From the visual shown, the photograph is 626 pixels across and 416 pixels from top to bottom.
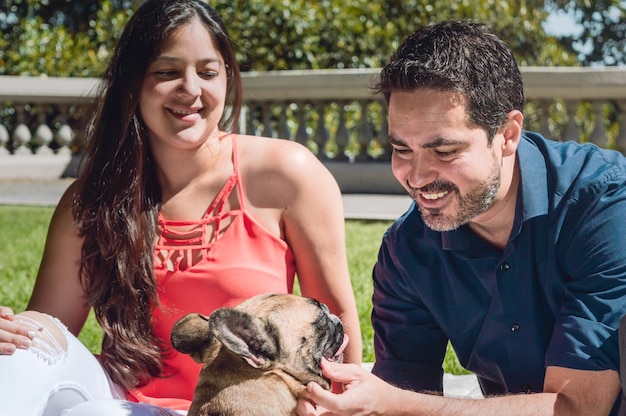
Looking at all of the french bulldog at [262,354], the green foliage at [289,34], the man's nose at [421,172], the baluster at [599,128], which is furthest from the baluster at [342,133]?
the man's nose at [421,172]

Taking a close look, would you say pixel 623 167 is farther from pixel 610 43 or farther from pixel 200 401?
pixel 610 43

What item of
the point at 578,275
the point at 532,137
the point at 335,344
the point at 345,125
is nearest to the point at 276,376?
the point at 335,344

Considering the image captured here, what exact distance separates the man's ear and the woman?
3.31ft

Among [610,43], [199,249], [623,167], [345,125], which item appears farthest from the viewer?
[610,43]

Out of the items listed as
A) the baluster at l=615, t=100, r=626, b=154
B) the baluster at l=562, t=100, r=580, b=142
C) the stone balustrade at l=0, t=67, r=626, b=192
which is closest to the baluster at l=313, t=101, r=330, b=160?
the stone balustrade at l=0, t=67, r=626, b=192

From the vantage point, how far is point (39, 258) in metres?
7.93

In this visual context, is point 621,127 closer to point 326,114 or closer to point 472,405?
point 326,114

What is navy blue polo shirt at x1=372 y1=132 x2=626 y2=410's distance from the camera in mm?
2779

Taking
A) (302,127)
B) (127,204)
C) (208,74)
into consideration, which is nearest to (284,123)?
(302,127)

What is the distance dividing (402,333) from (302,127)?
27.6 ft

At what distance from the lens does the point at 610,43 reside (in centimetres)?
2384

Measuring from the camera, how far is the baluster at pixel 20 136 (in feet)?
40.8

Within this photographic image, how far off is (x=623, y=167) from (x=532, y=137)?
0.37 meters

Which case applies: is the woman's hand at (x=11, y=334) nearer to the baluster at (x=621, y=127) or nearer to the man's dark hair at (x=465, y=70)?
the man's dark hair at (x=465, y=70)
